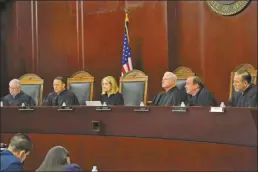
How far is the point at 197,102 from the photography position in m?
5.82

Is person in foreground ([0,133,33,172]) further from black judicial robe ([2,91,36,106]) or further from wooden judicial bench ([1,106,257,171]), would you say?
Answer: black judicial robe ([2,91,36,106])

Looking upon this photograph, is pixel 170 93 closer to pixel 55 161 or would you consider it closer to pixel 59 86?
pixel 59 86

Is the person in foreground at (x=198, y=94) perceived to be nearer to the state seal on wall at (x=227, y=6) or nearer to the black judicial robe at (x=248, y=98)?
the black judicial robe at (x=248, y=98)

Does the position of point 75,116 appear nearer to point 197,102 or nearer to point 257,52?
point 197,102

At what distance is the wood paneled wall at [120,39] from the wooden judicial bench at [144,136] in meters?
2.65

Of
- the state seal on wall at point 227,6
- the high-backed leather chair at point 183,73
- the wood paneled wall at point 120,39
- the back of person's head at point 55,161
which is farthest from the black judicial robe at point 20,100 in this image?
the back of person's head at point 55,161

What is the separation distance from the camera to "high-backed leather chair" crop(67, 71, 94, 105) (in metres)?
7.29

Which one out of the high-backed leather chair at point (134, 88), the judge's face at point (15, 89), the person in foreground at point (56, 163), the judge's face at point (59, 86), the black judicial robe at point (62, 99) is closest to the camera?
the person in foreground at point (56, 163)

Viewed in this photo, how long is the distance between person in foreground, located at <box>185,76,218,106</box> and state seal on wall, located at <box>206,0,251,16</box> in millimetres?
1730

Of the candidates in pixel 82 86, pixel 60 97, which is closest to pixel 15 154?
pixel 60 97

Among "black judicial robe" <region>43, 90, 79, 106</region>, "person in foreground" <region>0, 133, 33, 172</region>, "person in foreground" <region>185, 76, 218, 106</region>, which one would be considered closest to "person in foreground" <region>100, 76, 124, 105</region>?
"black judicial robe" <region>43, 90, 79, 106</region>

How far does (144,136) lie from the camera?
488 cm

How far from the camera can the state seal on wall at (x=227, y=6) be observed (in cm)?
709

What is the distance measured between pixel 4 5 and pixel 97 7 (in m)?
2.10
